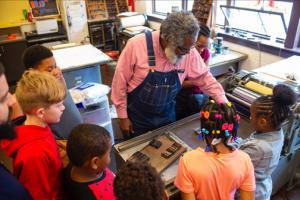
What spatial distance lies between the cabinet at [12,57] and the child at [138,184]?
394 centimetres

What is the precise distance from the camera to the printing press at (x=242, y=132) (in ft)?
4.67

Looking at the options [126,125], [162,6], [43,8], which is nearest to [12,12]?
[43,8]

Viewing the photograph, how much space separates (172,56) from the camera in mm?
1452

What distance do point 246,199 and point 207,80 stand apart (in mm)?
805

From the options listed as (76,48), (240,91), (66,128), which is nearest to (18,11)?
(76,48)

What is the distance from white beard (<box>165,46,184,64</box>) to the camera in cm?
142

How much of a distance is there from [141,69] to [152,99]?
0.20 m

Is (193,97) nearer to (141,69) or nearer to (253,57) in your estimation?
(141,69)

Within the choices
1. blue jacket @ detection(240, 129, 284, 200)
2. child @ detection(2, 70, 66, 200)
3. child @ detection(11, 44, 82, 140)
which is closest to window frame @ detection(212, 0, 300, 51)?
blue jacket @ detection(240, 129, 284, 200)

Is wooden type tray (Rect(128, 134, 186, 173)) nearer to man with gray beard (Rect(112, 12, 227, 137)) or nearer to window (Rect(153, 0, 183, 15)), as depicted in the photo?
man with gray beard (Rect(112, 12, 227, 137))

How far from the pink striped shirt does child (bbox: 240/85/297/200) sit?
31 cm

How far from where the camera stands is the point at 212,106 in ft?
3.36

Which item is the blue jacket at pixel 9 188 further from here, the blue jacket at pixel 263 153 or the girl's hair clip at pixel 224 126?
the blue jacket at pixel 263 153

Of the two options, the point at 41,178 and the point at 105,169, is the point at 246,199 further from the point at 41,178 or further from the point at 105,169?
the point at 41,178
